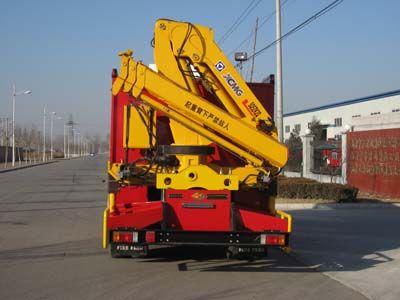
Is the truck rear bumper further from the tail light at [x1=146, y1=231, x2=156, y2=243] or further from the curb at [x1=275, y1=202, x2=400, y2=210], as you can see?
the curb at [x1=275, y1=202, x2=400, y2=210]

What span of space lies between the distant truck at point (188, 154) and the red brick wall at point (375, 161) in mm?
14799

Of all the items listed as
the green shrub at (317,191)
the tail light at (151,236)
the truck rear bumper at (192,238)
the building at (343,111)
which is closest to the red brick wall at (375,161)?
the green shrub at (317,191)

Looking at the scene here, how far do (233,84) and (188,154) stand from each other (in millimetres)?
1203

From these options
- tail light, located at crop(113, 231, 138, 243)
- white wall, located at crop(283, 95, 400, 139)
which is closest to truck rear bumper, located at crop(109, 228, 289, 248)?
tail light, located at crop(113, 231, 138, 243)

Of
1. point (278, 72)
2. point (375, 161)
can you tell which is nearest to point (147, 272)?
point (278, 72)

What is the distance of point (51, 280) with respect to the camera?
25.0 ft

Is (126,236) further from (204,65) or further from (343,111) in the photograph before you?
(343,111)

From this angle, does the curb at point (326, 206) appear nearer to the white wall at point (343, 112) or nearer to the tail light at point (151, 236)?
the tail light at point (151, 236)

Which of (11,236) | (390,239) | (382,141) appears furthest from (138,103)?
(382,141)

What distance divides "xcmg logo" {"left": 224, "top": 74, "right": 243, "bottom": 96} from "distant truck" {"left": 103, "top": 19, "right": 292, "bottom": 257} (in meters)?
0.02

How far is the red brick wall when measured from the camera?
2209 cm

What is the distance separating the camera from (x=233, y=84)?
325 inches

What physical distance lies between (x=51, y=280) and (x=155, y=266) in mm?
1736

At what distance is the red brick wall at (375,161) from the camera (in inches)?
870
